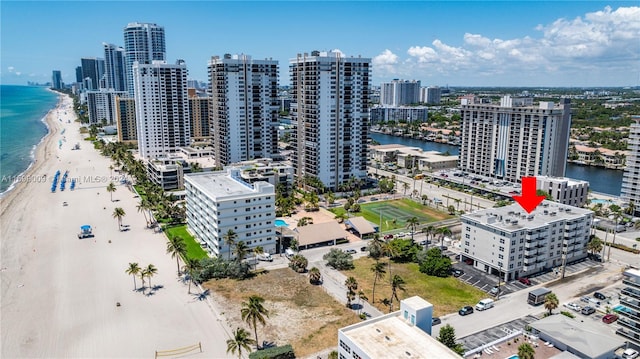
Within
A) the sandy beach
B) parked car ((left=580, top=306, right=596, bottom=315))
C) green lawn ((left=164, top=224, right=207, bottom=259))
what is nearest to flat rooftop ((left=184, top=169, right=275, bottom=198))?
green lawn ((left=164, top=224, right=207, bottom=259))

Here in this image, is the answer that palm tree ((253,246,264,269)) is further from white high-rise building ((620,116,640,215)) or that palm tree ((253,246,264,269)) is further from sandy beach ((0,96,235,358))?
white high-rise building ((620,116,640,215))

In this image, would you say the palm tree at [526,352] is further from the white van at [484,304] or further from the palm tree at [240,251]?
the palm tree at [240,251]

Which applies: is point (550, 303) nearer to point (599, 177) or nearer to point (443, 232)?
point (443, 232)

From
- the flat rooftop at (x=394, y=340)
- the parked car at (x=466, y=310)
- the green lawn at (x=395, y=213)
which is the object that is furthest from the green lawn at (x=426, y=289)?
the green lawn at (x=395, y=213)

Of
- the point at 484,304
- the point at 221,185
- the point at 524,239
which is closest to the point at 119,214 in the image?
the point at 221,185

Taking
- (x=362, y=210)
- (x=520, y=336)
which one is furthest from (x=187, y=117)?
(x=520, y=336)

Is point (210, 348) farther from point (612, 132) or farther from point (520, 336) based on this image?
point (612, 132)

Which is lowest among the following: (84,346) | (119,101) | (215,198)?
(84,346)
